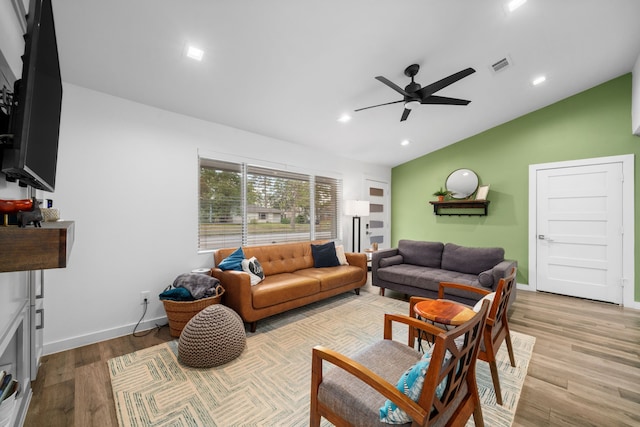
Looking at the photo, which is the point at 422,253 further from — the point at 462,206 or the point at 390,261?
the point at 462,206

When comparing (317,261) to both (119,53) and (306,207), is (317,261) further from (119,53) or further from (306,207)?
(119,53)

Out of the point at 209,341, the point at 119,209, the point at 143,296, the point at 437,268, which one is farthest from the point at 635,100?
the point at 143,296

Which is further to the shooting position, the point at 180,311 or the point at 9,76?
the point at 180,311

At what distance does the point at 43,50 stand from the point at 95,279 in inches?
88.2

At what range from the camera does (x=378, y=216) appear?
20.3 feet

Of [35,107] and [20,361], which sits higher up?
[35,107]

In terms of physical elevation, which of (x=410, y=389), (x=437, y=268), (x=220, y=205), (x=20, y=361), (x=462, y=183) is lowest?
(x=20, y=361)

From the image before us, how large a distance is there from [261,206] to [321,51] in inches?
90.8

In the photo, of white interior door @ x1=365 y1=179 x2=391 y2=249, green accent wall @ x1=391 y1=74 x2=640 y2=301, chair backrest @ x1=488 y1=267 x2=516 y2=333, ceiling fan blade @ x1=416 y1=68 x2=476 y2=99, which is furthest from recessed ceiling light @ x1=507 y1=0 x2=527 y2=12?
white interior door @ x1=365 y1=179 x2=391 y2=249

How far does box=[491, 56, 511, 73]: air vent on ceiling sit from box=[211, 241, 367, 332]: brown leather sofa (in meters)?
3.01

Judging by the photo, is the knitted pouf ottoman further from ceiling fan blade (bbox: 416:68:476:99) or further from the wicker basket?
ceiling fan blade (bbox: 416:68:476:99)

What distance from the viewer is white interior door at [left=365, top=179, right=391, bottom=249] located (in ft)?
19.5

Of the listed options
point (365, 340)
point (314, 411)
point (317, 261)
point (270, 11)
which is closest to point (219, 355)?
point (314, 411)

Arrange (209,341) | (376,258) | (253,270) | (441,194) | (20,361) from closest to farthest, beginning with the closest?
(20,361)
(209,341)
(253,270)
(376,258)
(441,194)
